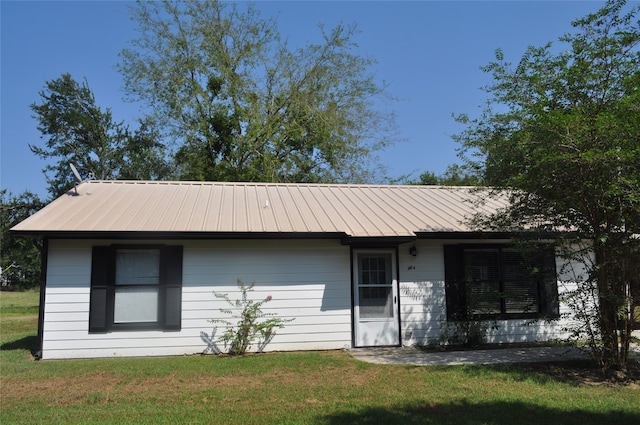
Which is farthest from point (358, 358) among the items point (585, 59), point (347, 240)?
point (585, 59)

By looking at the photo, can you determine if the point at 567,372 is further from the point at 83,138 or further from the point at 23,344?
the point at 83,138

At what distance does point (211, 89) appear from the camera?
76.0 feet

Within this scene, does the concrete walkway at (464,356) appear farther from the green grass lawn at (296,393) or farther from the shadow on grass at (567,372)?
the green grass lawn at (296,393)

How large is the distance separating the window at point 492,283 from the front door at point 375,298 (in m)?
1.24

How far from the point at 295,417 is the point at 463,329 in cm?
568

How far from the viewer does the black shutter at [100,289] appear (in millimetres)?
8641

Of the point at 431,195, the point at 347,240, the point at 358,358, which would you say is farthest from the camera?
the point at 431,195

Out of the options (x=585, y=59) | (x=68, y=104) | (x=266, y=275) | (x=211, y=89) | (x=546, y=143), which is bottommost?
(x=266, y=275)

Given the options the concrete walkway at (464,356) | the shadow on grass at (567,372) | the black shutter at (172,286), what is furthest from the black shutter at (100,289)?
the shadow on grass at (567,372)

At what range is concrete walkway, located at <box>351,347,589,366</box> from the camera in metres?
8.04

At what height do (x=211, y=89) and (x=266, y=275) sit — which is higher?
(x=211, y=89)

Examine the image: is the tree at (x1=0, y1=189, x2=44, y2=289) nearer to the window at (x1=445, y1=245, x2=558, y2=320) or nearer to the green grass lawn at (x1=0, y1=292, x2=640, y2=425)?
the green grass lawn at (x1=0, y1=292, x2=640, y2=425)

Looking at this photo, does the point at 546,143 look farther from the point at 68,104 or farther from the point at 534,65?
the point at 68,104

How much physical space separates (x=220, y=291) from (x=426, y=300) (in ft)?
14.3
